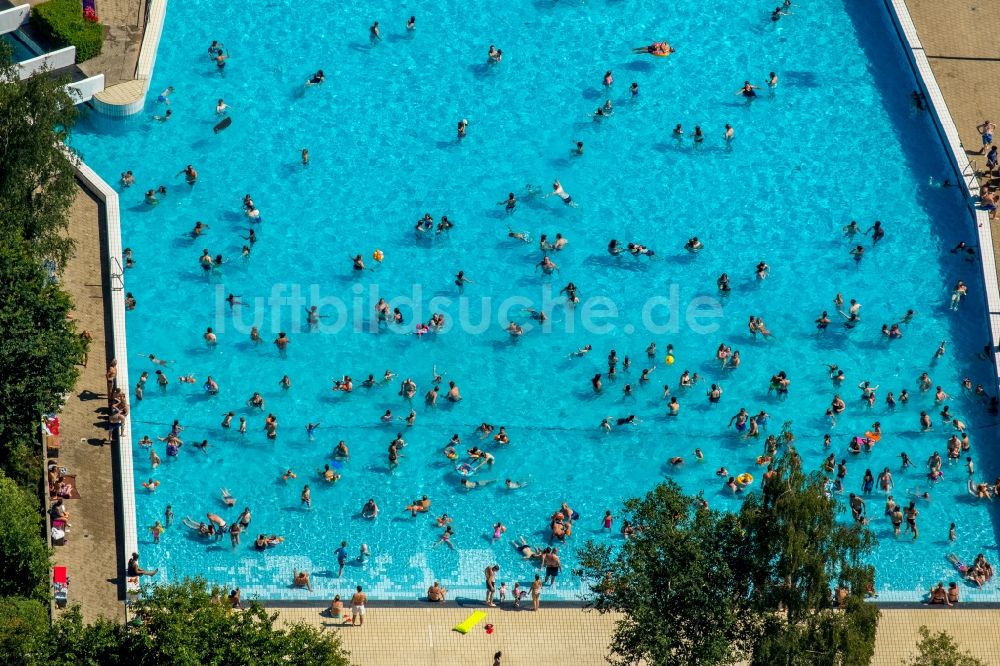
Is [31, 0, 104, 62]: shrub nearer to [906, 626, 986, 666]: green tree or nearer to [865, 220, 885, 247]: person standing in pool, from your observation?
[865, 220, 885, 247]: person standing in pool

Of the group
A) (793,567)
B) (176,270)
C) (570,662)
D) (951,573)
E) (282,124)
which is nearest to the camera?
(793,567)

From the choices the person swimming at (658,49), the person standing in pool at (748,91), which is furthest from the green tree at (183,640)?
the person swimming at (658,49)

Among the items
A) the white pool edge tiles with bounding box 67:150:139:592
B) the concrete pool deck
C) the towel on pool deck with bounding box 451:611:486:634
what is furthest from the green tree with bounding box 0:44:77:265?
the towel on pool deck with bounding box 451:611:486:634

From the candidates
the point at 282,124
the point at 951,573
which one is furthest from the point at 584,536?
the point at 282,124

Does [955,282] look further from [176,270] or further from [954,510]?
[176,270]

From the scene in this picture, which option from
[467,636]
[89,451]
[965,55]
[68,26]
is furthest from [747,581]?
[68,26]

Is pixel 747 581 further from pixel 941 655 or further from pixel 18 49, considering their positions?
pixel 18 49
